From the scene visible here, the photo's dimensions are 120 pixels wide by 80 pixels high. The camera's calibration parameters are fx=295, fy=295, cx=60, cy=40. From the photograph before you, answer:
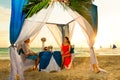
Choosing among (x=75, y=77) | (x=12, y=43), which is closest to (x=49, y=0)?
(x=12, y=43)

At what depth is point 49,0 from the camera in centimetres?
912

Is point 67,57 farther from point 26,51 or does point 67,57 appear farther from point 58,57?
point 26,51

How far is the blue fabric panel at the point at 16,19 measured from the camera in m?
8.02

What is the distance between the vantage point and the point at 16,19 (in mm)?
8102

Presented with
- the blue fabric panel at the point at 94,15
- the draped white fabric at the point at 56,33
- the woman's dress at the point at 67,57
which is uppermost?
the blue fabric panel at the point at 94,15

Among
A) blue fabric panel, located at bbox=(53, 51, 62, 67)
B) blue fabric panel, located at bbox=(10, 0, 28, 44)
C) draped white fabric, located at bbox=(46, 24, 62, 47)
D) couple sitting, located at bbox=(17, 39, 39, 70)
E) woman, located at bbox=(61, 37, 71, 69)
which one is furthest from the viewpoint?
draped white fabric, located at bbox=(46, 24, 62, 47)

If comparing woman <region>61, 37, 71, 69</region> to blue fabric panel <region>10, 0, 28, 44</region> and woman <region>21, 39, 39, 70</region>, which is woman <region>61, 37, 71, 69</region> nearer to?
woman <region>21, 39, 39, 70</region>

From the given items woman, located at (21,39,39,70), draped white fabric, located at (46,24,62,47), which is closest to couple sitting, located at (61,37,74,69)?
woman, located at (21,39,39,70)

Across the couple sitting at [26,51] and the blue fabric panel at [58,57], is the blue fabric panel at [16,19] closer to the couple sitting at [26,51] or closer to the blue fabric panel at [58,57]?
the couple sitting at [26,51]

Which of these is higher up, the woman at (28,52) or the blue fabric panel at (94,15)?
the blue fabric panel at (94,15)

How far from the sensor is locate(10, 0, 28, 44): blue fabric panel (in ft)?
26.3

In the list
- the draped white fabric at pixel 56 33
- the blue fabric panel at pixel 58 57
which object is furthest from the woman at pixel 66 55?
the draped white fabric at pixel 56 33

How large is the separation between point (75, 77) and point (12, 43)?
209 centimetres

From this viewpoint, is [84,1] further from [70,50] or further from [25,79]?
[25,79]
